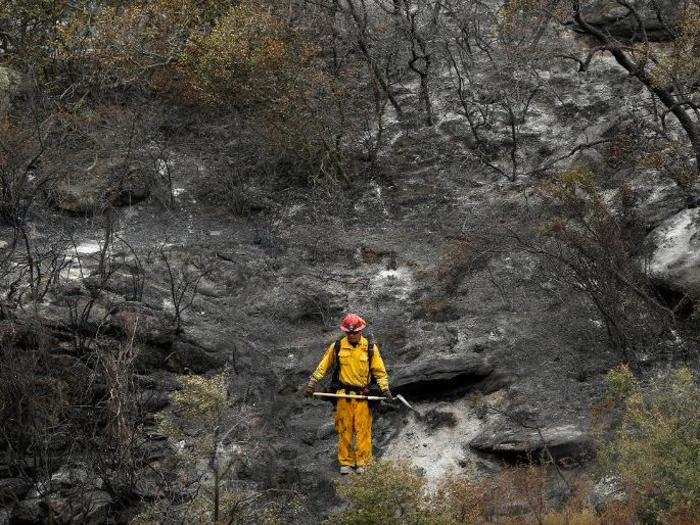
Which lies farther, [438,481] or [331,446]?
[331,446]

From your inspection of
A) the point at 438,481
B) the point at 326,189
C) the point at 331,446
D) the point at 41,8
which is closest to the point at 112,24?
the point at 41,8

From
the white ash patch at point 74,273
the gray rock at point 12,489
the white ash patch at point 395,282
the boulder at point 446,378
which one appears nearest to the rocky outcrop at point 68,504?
the gray rock at point 12,489

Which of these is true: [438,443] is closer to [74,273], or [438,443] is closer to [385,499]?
[385,499]

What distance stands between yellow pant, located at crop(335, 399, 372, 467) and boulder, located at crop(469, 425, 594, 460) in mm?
1209

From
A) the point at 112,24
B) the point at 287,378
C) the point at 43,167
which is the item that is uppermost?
the point at 112,24

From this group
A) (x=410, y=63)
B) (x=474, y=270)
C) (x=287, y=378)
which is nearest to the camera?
(x=287, y=378)

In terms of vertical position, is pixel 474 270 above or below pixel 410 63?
below

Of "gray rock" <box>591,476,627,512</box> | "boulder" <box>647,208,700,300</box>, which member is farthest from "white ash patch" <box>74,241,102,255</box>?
"gray rock" <box>591,476,627,512</box>

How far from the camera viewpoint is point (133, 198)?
1452cm

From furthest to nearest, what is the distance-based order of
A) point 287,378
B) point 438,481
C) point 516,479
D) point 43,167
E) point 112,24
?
point 112,24 → point 43,167 → point 287,378 → point 438,481 → point 516,479

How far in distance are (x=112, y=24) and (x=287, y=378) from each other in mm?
8190

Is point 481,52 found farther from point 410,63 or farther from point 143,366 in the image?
point 143,366

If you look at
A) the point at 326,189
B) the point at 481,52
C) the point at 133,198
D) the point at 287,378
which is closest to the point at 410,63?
the point at 481,52

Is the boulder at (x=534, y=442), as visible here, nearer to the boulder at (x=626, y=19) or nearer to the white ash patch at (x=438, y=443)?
the white ash patch at (x=438, y=443)
